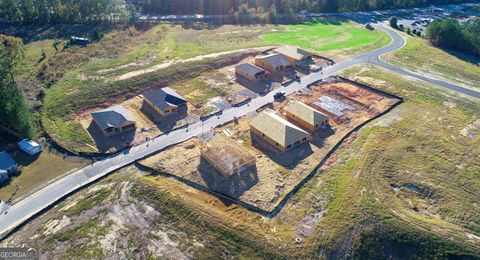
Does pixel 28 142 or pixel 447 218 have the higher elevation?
pixel 28 142

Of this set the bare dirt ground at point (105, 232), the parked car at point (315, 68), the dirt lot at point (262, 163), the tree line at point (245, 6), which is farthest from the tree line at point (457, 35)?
the bare dirt ground at point (105, 232)

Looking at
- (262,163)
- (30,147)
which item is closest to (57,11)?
(30,147)

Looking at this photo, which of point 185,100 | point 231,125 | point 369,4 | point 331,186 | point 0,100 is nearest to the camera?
point 331,186

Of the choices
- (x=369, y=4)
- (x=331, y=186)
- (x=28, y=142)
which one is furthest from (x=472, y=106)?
(x=369, y=4)

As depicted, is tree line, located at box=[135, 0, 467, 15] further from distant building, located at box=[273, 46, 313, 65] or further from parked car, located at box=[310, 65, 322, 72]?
parked car, located at box=[310, 65, 322, 72]

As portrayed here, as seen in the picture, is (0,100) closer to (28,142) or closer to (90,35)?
(28,142)

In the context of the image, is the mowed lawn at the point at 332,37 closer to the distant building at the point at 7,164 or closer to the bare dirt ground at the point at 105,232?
the bare dirt ground at the point at 105,232

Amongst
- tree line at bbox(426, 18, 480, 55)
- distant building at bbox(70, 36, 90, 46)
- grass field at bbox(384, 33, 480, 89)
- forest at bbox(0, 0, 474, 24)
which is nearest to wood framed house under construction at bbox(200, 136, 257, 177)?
grass field at bbox(384, 33, 480, 89)
